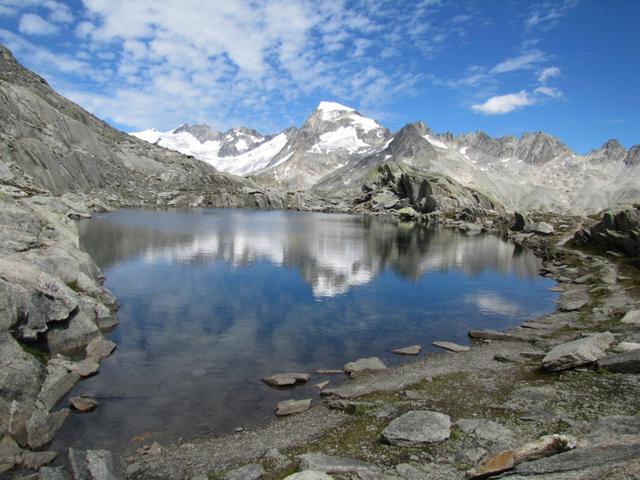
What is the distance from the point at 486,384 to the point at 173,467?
54.5 feet

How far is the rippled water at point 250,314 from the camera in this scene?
23.4m

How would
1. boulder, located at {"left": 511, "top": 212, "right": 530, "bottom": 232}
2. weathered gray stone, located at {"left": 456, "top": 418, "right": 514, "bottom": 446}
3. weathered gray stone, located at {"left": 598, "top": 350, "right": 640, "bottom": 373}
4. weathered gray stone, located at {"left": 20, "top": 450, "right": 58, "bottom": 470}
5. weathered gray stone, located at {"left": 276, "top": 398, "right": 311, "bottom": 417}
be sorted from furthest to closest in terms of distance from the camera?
boulder, located at {"left": 511, "top": 212, "right": 530, "bottom": 232}, weathered gray stone, located at {"left": 598, "top": 350, "right": 640, "bottom": 373}, weathered gray stone, located at {"left": 276, "top": 398, "right": 311, "bottom": 417}, weathered gray stone, located at {"left": 456, "top": 418, "right": 514, "bottom": 446}, weathered gray stone, located at {"left": 20, "top": 450, "right": 58, "bottom": 470}

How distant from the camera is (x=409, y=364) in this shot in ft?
99.4

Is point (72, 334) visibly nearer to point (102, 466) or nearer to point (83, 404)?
point (83, 404)

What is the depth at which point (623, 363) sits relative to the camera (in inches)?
929

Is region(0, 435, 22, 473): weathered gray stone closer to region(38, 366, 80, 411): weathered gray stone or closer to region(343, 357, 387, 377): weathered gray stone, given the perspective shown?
region(38, 366, 80, 411): weathered gray stone

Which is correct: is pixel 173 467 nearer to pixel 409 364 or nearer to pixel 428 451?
pixel 428 451

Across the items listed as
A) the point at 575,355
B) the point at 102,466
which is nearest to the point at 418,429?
the point at 575,355

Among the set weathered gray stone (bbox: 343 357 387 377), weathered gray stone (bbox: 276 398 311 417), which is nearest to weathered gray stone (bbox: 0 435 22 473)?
weathered gray stone (bbox: 276 398 311 417)

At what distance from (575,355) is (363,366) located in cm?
1223

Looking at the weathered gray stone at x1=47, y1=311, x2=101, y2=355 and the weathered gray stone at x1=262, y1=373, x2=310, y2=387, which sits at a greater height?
the weathered gray stone at x1=47, y1=311, x2=101, y2=355

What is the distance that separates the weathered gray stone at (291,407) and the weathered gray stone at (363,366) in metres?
5.01

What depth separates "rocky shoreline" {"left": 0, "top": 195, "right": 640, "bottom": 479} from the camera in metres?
17.1

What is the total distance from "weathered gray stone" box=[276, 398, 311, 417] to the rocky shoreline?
1.50ft
